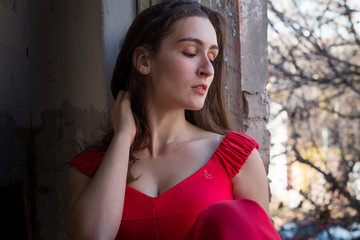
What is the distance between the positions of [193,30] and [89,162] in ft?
2.53

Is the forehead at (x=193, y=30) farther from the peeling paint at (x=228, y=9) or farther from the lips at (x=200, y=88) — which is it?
the peeling paint at (x=228, y=9)

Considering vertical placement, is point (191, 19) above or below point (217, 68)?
above

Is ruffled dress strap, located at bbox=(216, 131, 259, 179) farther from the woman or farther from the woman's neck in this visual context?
the woman's neck

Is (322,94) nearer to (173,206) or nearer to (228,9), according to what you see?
(228,9)

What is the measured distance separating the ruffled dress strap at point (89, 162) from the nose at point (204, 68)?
2.01ft

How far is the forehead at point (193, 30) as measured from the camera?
1.81 m

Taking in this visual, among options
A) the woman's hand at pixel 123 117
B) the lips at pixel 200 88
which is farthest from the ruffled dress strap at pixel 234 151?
the woman's hand at pixel 123 117

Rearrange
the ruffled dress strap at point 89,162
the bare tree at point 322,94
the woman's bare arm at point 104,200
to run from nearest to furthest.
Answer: the woman's bare arm at point 104,200 → the ruffled dress strap at point 89,162 → the bare tree at point 322,94

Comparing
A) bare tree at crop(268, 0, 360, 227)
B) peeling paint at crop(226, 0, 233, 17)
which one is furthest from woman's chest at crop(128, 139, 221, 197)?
bare tree at crop(268, 0, 360, 227)

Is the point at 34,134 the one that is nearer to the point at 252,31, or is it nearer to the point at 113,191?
the point at 113,191

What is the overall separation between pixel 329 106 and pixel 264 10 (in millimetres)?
2758

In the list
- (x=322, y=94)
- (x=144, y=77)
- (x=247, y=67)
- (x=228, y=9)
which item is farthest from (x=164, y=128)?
(x=322, y=94)

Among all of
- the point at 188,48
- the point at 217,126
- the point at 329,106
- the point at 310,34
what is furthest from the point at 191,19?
the point at 329,106

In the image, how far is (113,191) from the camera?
1.68 m
